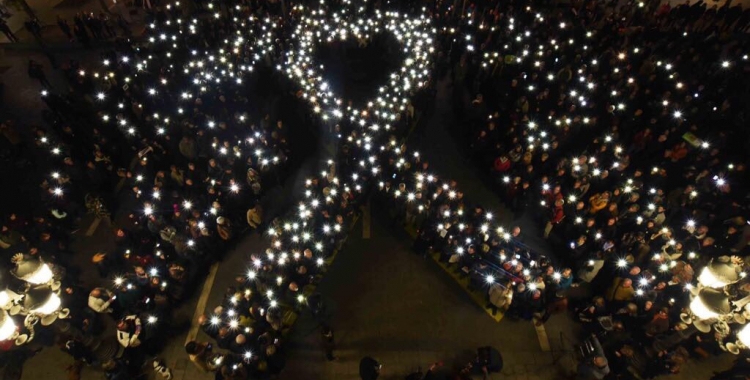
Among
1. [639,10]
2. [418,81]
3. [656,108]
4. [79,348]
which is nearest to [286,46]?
[418,81]

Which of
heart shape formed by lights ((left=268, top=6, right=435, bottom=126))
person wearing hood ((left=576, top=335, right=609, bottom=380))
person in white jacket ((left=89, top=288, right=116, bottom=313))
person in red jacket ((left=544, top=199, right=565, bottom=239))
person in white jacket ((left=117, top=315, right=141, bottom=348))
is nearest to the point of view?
person wearing hood ((left=576, top=335, right=609, bottom=380))

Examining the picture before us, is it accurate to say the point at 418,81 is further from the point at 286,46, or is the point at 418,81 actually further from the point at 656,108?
the point at 656,108

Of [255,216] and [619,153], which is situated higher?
[255,216]

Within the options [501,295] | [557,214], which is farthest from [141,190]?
[557,214]

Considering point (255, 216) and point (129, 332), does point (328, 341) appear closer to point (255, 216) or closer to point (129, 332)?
point (255, 216)

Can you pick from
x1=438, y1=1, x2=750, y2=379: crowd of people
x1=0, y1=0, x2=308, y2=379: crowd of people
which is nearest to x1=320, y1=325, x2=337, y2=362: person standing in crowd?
x1=0, y1=0, x2=308, y2=379: crowd of people

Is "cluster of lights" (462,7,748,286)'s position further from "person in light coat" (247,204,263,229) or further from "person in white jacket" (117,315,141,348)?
"person in white jacket" (117,315,141,348)
